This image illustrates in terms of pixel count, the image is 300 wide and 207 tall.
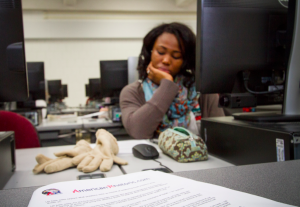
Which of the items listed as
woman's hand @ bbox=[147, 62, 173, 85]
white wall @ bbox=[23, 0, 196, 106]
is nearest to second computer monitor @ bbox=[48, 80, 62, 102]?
white wall @ bbox=[23, 0, 196, 106]

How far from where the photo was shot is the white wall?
5.51m

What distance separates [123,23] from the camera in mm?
5832

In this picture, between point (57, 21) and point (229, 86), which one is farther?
point (57, 21)

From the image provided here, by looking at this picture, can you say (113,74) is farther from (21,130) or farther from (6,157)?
(6,157)

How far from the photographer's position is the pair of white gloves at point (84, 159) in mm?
681

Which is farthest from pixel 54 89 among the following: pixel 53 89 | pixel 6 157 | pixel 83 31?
pixel 6 157

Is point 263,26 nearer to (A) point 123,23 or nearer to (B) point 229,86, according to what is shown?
(B) point 229,86

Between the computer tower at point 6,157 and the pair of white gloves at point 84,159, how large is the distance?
0.07 metres

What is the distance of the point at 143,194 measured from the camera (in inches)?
11.6

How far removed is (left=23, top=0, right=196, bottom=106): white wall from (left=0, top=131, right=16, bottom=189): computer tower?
213 inches

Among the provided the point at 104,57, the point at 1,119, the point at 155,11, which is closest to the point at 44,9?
the point at 104,57

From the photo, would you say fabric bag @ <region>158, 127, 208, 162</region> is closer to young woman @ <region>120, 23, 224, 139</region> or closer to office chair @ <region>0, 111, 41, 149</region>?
young woman @ <region>120, 23, 224, 139</region>

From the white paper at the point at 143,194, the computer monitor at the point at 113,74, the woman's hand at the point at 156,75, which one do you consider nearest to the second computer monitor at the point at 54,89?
the computer monitor at the point at 113,74

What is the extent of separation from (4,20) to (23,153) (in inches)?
22.1
